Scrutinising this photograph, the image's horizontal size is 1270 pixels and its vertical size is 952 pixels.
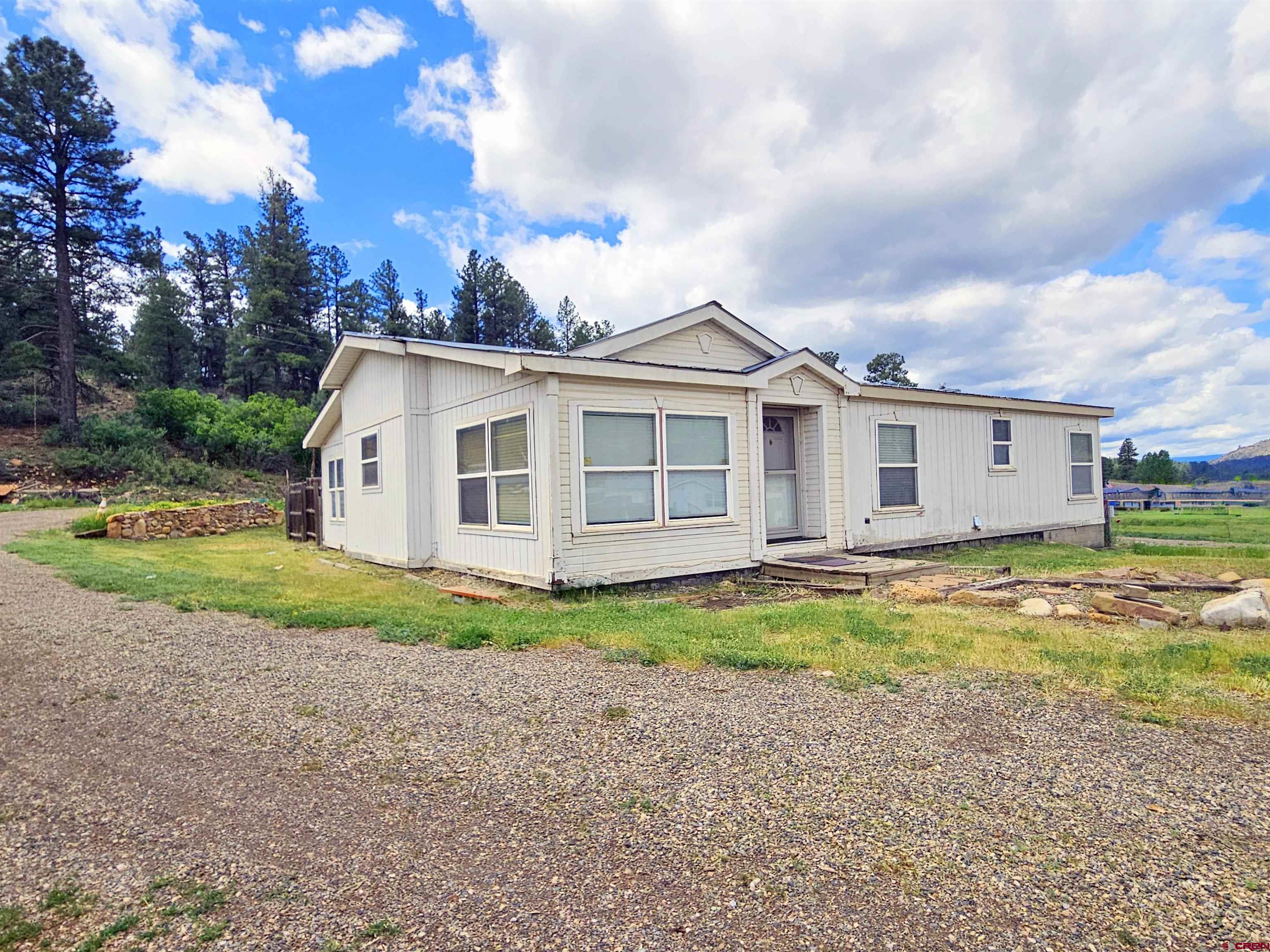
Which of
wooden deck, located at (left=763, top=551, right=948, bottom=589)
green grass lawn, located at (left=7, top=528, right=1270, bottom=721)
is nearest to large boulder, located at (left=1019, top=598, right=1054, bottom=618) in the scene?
green grass lawn, located at (left=7, top=528, right=1270, bottom=721)

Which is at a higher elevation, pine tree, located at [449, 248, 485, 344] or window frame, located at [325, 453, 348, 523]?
pine tree, located at [449, 248, 485, 344]

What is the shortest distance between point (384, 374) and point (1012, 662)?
10451 mm

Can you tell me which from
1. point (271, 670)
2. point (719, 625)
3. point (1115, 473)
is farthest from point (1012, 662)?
point (1115, 473)

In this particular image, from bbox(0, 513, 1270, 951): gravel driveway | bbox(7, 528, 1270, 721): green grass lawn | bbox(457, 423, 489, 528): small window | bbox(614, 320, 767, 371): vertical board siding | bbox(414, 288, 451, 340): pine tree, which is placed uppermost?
bbox(414, 288, 451, 340): pine tree

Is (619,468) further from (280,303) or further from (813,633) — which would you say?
(280,303)

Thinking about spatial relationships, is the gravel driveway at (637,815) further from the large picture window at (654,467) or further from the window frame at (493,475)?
the large picture window at (654,467)

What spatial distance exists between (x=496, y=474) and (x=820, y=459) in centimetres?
503

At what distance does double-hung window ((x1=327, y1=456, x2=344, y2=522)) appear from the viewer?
49.8 ft

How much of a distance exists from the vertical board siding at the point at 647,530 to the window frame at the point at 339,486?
772 centimetres

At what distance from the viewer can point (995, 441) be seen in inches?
550

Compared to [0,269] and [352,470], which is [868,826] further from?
[0,269]

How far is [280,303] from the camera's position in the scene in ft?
140

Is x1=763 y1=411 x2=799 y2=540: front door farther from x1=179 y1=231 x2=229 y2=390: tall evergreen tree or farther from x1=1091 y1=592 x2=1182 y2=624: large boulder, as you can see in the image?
x1=179 y1=231 x2=229 y2=390: tall evergreen tree

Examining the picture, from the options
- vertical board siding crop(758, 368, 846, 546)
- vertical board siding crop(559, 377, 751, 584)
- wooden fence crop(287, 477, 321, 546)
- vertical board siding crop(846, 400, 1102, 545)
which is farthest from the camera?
wooden fence crop(287, 477, 321, 546)
